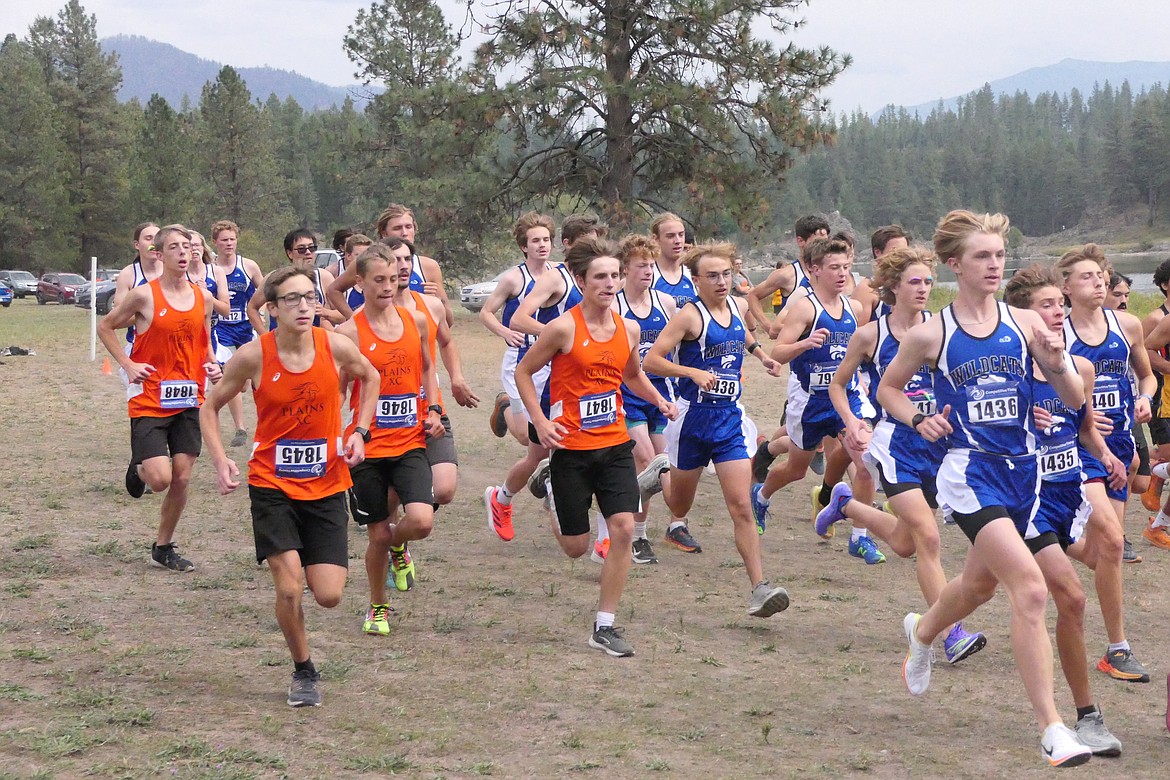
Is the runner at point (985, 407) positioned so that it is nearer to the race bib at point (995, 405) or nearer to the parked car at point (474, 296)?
the race bib at point (995, 405)

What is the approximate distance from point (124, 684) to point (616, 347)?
284cm

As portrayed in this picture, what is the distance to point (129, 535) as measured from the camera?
897 cm

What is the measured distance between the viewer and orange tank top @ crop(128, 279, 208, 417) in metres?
7.98

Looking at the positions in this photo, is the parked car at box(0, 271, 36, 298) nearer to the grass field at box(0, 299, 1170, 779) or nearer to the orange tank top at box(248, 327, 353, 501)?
the grass field at box(0, 299, 1170, 779)

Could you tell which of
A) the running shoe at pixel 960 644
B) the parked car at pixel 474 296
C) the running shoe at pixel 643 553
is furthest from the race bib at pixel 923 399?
the parked car at pixel 474 296

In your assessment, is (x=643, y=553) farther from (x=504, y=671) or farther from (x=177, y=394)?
(x=177, y=394)

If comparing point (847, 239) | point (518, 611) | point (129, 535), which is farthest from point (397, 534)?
point (847, 239)

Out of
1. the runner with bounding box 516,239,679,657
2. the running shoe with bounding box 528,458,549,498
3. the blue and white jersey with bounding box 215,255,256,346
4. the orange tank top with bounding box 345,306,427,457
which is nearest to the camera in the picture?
the runner with bounding box 516,239,679,657

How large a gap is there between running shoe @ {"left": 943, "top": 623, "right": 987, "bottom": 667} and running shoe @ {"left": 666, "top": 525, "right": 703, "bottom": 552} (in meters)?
2.75

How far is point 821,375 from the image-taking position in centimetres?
854

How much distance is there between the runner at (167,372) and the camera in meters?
7.91

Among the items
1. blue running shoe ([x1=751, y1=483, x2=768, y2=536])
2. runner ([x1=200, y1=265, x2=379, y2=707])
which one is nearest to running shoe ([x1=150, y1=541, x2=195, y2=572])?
runner ([x1=200, y1=265, x2=379, y2=707])

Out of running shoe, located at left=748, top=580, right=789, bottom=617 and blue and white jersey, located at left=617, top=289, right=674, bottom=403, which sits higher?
blue and white jersey, located at left=617, top=289, right=674, bottom=403

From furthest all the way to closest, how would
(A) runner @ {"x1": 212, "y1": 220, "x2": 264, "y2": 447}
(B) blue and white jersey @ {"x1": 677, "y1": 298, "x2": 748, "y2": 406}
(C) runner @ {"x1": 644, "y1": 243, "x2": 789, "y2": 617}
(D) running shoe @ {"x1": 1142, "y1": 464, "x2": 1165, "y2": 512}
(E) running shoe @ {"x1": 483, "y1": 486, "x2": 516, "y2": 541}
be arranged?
(A) runner @ {"x1": 212, "y1": 220, "x2": 264, "y2": 447}, (D) running shoe @ {"x1": 1142, "y1": 464, "x2": 1165, "y2": 512}, (E) running shoe @ {"x1": 483, "y1": 486, "x2": 516, "y2": 541}, (B) blue and white jersey @ {"x1": 677, "y1": 298, "x2": 748, "y2": 406}, (C) runner @ {"x1": 644, "y1": 243, "x2": 789, "y2": 617}
